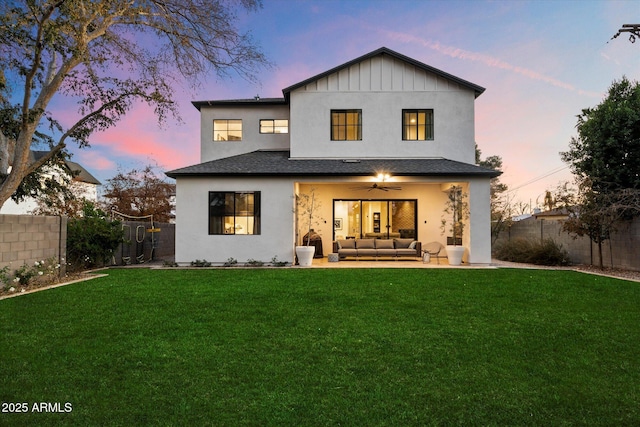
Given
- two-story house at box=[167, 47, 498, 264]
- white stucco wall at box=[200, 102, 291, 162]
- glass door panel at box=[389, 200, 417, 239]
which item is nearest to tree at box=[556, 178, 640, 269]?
two-story house at box=[167, 47, 498, 264]

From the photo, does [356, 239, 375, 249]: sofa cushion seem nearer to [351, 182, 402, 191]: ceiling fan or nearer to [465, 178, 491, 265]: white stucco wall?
[351, 182, 402, 191]: ceiling fan

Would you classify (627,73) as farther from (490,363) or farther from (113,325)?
(113,325)

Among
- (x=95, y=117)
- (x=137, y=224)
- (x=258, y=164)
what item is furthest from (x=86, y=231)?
(x=258, y=164)

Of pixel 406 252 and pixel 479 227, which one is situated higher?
pixel 479 227

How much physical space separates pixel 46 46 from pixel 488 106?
59.5 feet

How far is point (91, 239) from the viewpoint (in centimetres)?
1163

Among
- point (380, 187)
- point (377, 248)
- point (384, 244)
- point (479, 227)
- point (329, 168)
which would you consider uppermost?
point (329, 168)

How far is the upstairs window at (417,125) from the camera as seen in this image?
1434cm

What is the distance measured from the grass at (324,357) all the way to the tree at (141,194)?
646 inches

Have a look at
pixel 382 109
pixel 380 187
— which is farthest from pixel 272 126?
pixel 380 187

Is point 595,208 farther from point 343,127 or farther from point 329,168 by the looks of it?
point 343,127

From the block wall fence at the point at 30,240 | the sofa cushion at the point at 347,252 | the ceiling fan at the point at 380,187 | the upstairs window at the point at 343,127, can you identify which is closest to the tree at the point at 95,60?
the block wall fence at the point at 30,240

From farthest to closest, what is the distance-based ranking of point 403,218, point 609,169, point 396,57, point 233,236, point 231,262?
point 403,218 < point 396,57 < point 233,236 < point 231,262 < point 609,169

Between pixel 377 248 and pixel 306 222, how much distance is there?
118 inches
